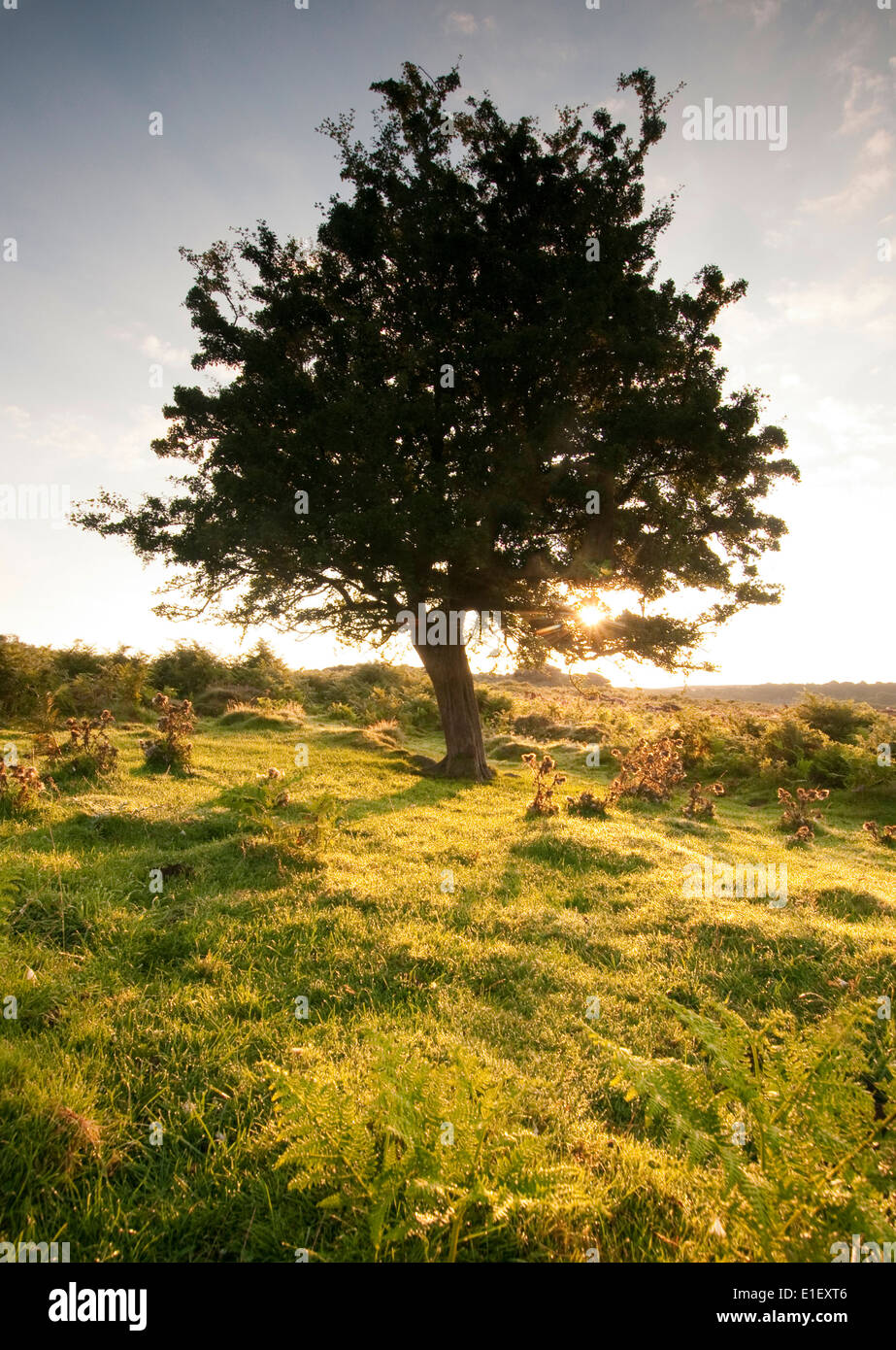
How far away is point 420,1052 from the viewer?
349 cm

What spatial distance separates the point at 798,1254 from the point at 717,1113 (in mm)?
592

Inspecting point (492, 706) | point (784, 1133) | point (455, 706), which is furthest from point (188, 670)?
point (784, 1133)

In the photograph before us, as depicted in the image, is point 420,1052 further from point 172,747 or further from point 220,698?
point 220,698

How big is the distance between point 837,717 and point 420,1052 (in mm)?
21238

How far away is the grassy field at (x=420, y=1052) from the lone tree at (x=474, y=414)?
645 centimetres

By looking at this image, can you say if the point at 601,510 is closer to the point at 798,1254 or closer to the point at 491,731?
the point at 798,1254

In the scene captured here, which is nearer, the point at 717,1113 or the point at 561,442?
the point at 717,1113

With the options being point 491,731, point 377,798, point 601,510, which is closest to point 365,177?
point 601,510

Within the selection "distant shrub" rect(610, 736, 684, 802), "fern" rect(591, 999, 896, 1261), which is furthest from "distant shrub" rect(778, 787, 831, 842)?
"fern" rect(591, 999, 896, 1261)

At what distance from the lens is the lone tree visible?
38.9 feet

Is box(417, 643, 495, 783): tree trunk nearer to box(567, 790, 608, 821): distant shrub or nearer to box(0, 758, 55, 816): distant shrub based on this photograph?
box(567, 790, 608, 821): distant shrub

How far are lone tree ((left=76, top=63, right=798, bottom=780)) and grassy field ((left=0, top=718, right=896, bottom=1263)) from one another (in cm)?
645

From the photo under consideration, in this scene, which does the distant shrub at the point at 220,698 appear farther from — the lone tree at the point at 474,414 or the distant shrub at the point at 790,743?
the distant shrub at the point at 790,743

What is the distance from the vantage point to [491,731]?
26.3 meters
